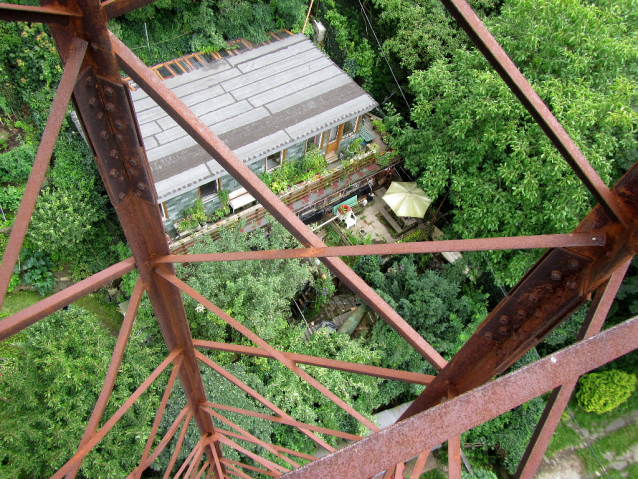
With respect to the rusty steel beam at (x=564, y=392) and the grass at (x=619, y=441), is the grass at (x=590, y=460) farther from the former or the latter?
the rusty steel beam at (x=564, y=392)

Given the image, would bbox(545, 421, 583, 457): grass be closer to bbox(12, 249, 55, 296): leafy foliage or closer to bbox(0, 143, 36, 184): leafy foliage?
bbox(12, 249, 55, 296): leafy foliage

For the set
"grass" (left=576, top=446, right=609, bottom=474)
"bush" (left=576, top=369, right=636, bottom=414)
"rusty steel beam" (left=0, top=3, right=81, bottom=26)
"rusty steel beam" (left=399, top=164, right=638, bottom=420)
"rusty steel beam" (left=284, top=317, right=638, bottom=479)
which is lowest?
"grass" (left=576, top=446, right=609, bottom=474)

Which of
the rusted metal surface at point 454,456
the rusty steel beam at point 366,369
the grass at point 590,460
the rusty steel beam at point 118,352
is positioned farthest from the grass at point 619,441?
the rusty steel beam at point 118,352

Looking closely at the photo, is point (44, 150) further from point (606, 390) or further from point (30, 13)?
point (606, 390)

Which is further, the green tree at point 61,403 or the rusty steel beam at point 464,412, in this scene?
the green tree at point 61,403

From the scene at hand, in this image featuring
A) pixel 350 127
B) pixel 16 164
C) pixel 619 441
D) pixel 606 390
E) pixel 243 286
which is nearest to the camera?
pixel 243 286

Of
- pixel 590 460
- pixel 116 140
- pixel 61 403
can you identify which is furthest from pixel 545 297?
pixel 590 460

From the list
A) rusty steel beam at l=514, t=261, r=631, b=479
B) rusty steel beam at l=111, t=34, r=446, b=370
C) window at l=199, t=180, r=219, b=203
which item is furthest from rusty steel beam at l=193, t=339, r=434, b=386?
window at l=199, t=180, r=219, b=203
